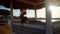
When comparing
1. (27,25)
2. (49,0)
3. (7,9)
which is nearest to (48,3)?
(49,0)

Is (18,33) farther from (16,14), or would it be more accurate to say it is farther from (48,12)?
(16,14)

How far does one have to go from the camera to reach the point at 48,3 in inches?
48.8

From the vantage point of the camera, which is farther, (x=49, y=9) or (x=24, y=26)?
(x=24, y=26)

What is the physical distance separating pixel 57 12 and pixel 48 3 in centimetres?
100

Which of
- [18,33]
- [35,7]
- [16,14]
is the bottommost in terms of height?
[18,33]

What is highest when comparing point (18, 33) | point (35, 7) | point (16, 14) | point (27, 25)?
point (35, 7)

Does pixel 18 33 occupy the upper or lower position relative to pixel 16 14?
lower

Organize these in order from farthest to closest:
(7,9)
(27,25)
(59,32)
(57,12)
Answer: (7,9), (27,25), (57,12), (59,32)

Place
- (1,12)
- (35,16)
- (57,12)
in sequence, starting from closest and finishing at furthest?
1. (57,12)
2. (1,12)
3. (35,16)

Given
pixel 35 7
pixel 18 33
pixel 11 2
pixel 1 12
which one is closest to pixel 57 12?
pixel 18 33

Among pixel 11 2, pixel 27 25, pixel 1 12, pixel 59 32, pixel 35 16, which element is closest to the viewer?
pixel 59 32

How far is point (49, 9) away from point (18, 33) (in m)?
1.22

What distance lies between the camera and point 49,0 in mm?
1241

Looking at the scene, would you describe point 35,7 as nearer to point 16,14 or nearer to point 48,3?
point 16,14
